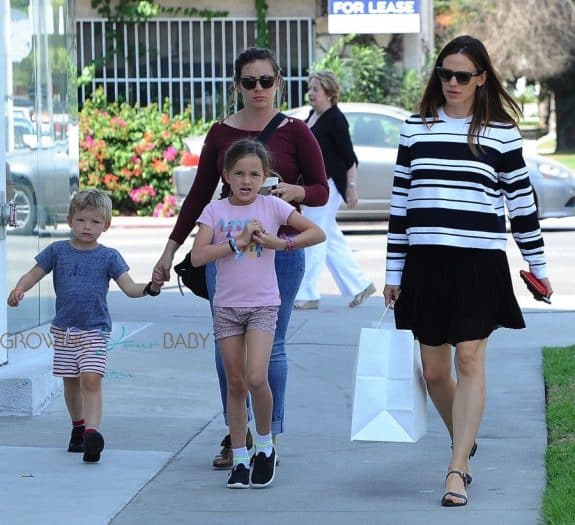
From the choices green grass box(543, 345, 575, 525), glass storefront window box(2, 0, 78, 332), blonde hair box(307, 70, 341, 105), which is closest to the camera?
green grass box(543, 345, 575, 525)

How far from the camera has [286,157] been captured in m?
5.82

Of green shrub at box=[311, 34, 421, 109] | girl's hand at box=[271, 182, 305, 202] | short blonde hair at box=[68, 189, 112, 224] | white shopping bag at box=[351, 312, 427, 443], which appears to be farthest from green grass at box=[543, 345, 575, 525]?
green shrub at box=[311, 34, 421, 109]

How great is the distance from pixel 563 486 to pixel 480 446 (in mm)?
1013

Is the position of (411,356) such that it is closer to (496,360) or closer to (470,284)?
(470,284)

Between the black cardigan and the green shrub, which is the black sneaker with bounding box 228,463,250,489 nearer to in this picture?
the black cardigan

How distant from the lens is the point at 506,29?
45.2 metres

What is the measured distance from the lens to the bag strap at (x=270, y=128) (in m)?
5.74

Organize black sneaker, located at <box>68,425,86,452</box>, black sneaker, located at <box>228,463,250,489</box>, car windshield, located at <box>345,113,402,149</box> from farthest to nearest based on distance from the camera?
1. car windshield, located at <box>345,113,402,149</box>
2. black sneaker, located at <box>68,425,86,452</box>
3. black sneaker, located at <box>228,463,250,489</box>

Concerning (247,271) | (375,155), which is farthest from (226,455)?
(375,155)

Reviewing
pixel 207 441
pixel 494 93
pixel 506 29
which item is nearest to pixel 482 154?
pixel 494 93

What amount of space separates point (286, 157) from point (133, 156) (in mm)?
15196

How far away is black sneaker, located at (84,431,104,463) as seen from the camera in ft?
19.5

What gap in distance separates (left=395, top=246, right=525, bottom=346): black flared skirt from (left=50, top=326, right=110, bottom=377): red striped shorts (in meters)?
1.42

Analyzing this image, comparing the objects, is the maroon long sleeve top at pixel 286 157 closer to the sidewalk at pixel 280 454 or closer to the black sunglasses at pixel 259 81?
the black sunglasses at pixel 259 81
